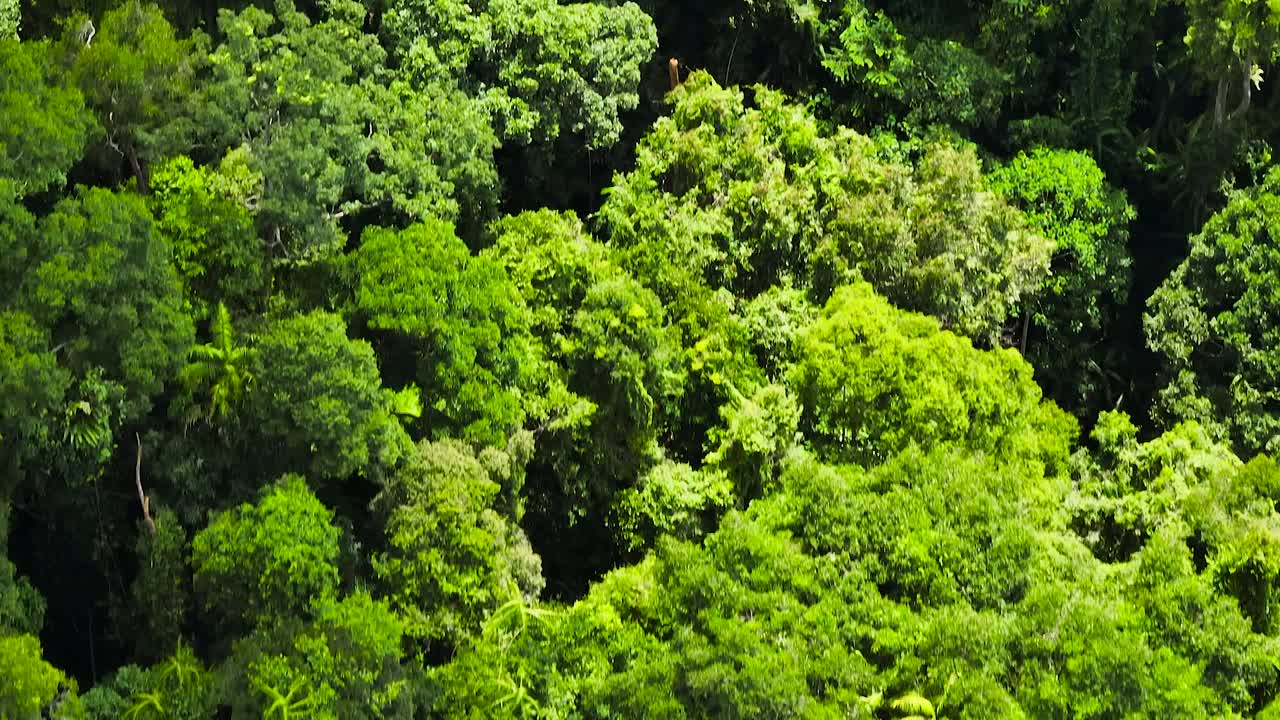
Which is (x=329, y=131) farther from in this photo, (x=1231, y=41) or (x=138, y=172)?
(x=1231, y=41)

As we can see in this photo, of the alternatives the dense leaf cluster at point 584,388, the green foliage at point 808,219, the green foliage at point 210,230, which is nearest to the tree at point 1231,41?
the dense leaf cluster at point 584,388

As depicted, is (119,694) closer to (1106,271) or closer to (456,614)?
(456,614)

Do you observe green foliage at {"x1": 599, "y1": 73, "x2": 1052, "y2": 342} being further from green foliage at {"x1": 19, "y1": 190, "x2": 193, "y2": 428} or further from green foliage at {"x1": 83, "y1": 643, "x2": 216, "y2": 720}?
green foliage at {"x1": 83, "y1": 643, "x2": 216, "y2": 720}

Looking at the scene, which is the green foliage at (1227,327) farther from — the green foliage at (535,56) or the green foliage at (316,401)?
the green foliage at (316,401)

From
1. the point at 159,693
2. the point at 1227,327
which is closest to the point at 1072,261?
the point at 1227,327

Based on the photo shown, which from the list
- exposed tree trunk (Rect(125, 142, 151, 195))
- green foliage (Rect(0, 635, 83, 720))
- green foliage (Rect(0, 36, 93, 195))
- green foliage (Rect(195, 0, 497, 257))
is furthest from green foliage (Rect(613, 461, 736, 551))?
green foliage (Rect(0, 36, 93, 195))
